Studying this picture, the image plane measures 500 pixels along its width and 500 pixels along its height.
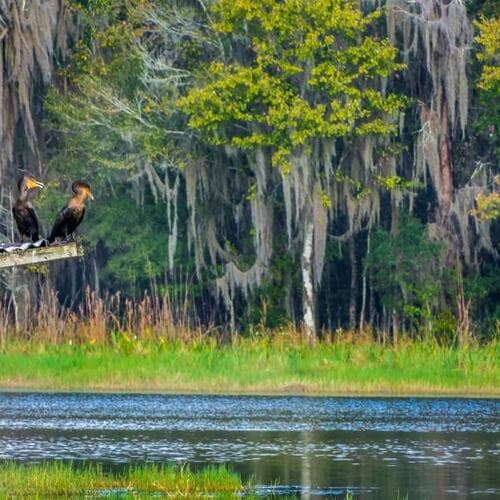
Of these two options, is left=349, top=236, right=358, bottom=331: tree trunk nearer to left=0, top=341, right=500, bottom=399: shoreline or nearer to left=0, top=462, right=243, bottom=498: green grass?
left=0, top=341, right=500, bottom=399: shoreline

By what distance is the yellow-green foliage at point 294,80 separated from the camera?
40.0 m

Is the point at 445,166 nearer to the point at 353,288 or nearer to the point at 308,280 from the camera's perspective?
the point at 308,280

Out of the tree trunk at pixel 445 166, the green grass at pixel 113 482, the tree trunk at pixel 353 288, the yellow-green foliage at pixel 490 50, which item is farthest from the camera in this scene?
the tree trunk at pixel 353 288

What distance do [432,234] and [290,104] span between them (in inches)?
162

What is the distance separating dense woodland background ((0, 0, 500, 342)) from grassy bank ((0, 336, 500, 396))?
454 cm

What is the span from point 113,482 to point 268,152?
2313cm

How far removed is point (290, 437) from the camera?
2575 cm

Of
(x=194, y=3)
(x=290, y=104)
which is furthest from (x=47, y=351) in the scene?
(x=194, y=3)

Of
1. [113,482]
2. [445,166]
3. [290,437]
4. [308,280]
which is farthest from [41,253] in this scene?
[445,166]

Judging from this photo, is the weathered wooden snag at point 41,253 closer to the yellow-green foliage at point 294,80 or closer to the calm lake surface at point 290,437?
the calm lake surface at point 290,437

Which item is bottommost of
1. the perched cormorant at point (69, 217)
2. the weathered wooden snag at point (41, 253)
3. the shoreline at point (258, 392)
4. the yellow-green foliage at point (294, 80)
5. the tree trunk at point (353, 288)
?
the shoreline at point (258, 392)

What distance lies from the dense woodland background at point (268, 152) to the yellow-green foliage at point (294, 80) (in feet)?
0.18

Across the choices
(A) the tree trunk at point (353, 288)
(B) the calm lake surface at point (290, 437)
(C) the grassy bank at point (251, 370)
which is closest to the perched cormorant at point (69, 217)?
(B) the calm lake surface at point (290, 437)

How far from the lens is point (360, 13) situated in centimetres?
4069
